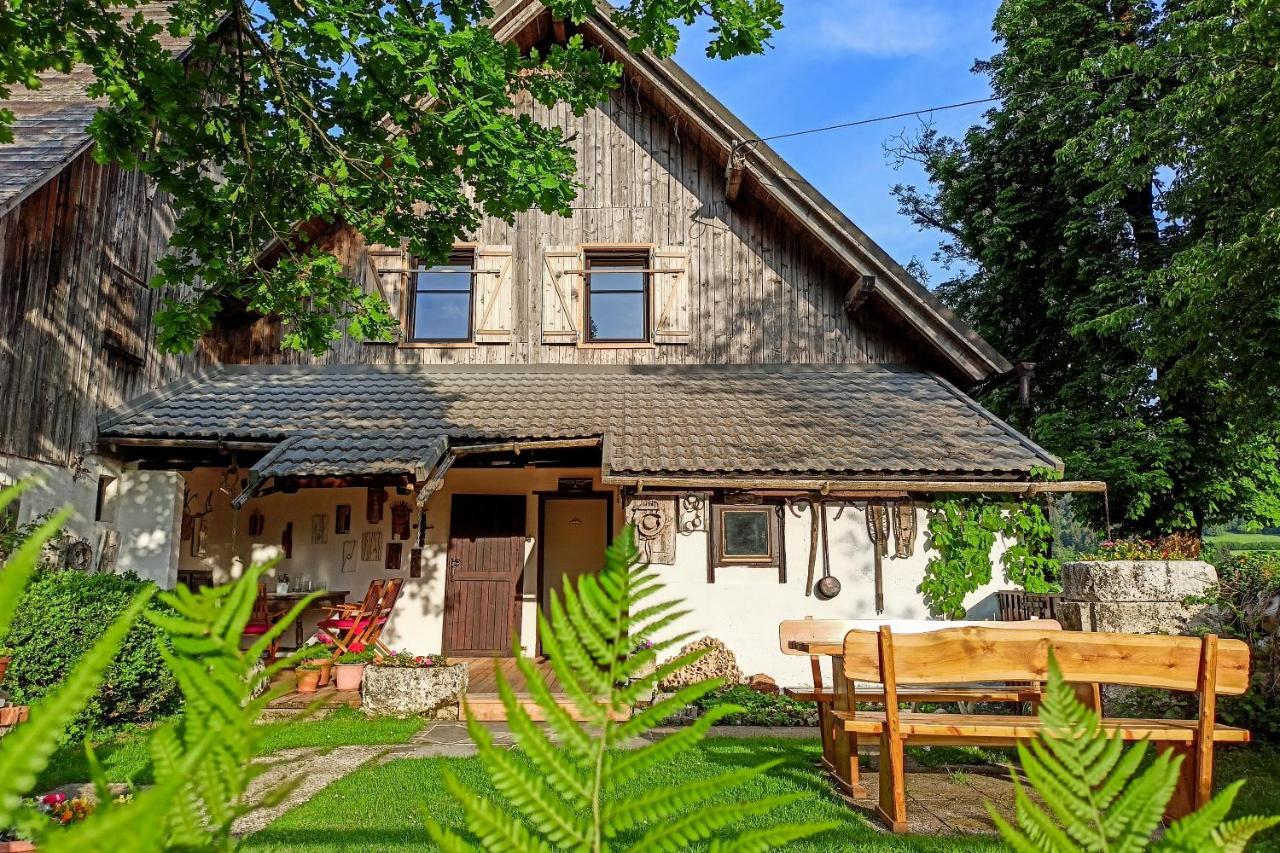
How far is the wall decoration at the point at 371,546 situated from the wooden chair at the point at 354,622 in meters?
0.85

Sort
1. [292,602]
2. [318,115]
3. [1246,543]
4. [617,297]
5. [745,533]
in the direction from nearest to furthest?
[318,115] → [745,533] → [292,602] → [617,297] → [1246,543]

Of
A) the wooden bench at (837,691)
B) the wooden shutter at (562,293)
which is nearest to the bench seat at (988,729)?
the wooden bench at (837,691)

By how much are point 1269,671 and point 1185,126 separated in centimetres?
897

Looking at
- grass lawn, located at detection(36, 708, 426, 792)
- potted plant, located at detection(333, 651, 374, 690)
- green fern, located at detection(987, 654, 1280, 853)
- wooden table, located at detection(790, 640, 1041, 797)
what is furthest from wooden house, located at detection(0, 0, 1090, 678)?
green fern, located at detection(987, 654, 1280, 853)

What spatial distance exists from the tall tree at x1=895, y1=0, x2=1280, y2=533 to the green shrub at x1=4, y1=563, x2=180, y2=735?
41.5 feet

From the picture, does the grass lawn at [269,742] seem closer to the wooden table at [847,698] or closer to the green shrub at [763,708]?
the green shrub at [763,708]

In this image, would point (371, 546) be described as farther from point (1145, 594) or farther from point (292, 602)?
point (1145, 594)

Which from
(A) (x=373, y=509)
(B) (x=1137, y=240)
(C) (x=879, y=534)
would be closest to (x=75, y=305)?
(A) (x=373, y=509)

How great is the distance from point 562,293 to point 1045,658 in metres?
8.03

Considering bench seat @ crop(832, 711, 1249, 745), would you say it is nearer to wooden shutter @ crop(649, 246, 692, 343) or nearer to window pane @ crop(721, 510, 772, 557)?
window pane @ crop(721, 510, 772, 557)

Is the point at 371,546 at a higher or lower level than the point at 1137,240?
lower

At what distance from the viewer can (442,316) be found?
1100cm

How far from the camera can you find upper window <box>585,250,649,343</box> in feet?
35.7

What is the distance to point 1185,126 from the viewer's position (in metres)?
11.2
